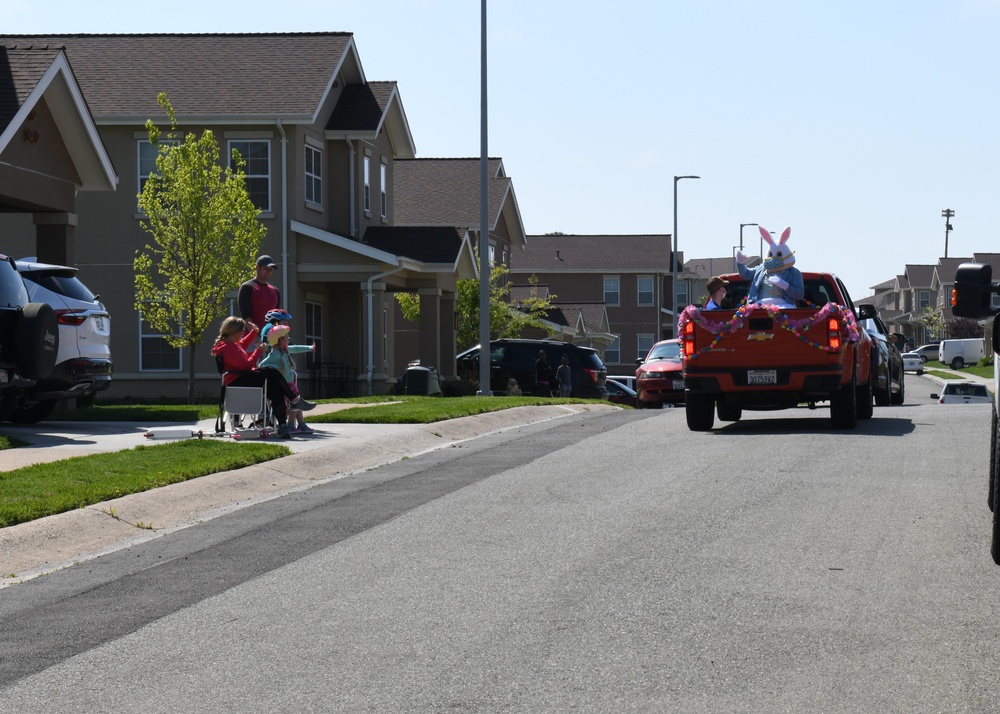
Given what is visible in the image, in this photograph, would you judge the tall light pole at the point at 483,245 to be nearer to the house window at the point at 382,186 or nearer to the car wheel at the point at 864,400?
the house window at the point at 382,186

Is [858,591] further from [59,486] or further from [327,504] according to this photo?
[59,486]

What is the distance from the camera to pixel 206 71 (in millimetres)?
32375

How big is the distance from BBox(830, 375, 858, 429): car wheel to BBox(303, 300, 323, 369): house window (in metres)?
17.6

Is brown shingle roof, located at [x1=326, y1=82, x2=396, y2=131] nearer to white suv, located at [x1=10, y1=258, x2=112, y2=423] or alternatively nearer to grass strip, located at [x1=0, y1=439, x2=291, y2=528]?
white suv, located at [x1=10, y1=258, x2=112, y2=423]

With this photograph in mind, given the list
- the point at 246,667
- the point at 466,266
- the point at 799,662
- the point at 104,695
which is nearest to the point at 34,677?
the point at 104,695

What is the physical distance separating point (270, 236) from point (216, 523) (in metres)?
21.5

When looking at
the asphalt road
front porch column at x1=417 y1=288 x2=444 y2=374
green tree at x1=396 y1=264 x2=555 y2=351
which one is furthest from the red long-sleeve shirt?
green tree at x1=396 y1=264 x2=555 y2=351

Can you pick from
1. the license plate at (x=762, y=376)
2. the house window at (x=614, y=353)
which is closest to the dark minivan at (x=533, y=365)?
the license plate at (x=762, y=376)

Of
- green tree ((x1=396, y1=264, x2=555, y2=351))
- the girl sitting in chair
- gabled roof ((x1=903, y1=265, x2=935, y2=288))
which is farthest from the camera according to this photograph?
gabled roof ((x1=903, y1=265, x2=935, y2=288))

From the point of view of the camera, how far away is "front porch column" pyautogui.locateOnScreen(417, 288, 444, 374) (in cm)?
3346

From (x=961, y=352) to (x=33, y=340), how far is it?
8683 cm

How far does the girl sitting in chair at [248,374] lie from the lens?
15492 mm

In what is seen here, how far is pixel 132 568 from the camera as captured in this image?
8.31m

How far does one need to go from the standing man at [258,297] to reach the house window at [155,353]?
48.1 feet
